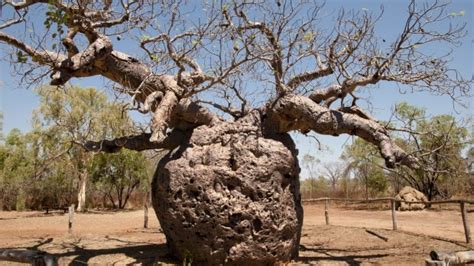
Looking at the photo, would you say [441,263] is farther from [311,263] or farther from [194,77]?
[194,77]

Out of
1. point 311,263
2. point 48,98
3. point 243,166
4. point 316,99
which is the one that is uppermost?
point 48,98

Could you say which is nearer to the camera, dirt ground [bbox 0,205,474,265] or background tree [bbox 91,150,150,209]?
dirt ground [bbox 0,205,474,265]

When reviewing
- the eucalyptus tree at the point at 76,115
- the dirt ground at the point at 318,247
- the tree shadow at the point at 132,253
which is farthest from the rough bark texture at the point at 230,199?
the eucalyptus tree at the point at 76,115

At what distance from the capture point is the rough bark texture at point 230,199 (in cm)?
593

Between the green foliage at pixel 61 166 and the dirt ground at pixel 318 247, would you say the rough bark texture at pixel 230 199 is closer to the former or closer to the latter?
the dirt ground at pixel 318 247

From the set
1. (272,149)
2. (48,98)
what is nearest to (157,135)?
(272,149)

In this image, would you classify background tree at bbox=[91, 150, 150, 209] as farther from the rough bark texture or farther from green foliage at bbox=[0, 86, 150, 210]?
the rough bark texture

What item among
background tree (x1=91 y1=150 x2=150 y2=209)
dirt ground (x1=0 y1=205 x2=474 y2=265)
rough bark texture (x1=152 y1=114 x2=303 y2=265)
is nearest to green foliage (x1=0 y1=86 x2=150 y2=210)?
background tree (x1=91 y1=150 x2=150 y2=209)

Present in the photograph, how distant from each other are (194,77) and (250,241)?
257 cm

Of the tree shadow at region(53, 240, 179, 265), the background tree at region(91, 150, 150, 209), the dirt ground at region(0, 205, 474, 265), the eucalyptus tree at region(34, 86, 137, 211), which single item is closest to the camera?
the tree shadow at region(53, 240, 179, 265)

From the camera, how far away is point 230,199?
5.97m

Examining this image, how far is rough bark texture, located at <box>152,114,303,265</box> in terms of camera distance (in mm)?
5934

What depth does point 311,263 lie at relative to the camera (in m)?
6.45

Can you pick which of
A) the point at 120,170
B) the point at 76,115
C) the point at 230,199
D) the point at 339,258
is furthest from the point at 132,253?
the point at 120,170
